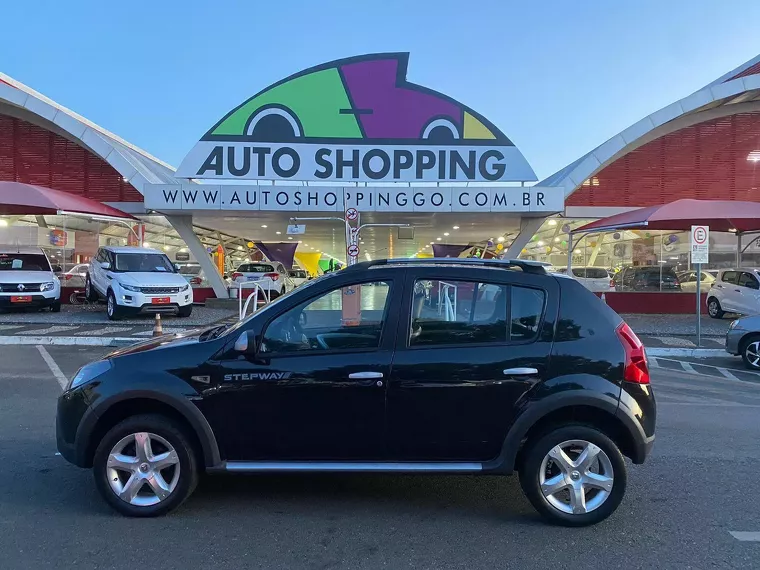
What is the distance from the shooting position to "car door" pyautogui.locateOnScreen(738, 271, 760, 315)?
15656 millimetres

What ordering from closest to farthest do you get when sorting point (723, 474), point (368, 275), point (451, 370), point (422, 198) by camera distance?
point (451, 370)
point (368, 275)
point (723, 474)
point (422, 198)

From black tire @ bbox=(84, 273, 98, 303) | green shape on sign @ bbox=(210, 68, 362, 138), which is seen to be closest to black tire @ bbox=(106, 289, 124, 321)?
black tire @ bbox=(84, 273, 98, 303)

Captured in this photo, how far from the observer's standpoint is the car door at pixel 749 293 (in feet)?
51.4

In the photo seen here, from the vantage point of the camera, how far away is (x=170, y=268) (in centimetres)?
1625

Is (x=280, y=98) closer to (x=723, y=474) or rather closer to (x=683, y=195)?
(x=683, y=195)

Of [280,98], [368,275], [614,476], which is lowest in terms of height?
[614,476]

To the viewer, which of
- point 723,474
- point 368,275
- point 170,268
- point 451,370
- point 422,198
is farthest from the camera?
point 422,198

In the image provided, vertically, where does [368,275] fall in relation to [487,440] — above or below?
above

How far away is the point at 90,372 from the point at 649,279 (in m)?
20.6

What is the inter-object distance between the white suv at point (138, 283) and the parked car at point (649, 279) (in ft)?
51.4

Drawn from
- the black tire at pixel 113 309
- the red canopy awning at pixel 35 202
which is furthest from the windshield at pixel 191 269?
the black tire at pixel 113 309

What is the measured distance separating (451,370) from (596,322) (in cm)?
106

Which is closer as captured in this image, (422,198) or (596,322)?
(596,322)

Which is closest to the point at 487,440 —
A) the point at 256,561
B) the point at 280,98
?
the point at 256,561
